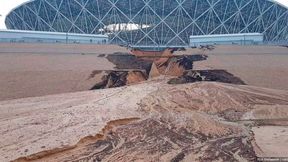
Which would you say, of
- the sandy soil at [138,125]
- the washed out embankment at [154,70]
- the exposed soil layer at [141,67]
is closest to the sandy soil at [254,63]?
the washed out embankment at [154,70]

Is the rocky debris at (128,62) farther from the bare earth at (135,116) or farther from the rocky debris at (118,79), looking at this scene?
the rocky debris at (118,79)

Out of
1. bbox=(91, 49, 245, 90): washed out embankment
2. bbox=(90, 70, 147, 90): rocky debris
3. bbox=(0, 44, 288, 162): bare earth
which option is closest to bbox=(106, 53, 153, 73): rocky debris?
bbox=(91, 49, 245, 90): washed out embankment

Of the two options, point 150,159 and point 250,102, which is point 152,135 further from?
point 250,102

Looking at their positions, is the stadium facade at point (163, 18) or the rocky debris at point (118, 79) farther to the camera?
the stadium facade at point (163, 18)

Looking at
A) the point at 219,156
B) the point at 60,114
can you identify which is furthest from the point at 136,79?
the point at 219,156

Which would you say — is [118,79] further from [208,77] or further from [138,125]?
[138,125]
